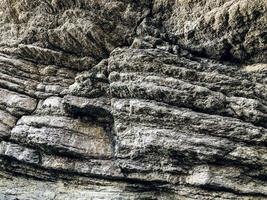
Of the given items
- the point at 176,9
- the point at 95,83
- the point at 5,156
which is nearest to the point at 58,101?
the point at 95,83

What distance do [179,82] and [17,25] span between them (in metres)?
15.1

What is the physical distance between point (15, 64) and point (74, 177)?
32.4 ft

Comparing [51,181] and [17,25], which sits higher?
[17,25]

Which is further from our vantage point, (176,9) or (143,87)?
(176,9)

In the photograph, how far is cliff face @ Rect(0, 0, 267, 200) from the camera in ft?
81.7

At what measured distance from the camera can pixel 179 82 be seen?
85.7ft

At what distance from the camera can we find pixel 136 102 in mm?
26641

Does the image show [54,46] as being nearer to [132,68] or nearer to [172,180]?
[132,68]

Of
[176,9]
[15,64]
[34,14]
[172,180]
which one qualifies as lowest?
[172,180]

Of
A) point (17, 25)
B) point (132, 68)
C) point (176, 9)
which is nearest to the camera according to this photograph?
point (132, 68)

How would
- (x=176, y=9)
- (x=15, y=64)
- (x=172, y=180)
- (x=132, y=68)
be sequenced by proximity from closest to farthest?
(x=172, y=180)
(x=132, y=68)
(x=176, y=9)
(x=15, y=64)

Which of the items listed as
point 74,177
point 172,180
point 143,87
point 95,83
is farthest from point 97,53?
point 172,180

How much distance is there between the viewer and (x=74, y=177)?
28.1 meters

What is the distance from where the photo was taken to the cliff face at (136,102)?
24906mm
